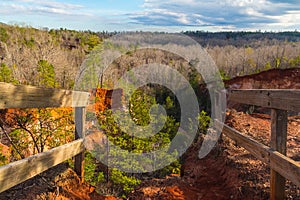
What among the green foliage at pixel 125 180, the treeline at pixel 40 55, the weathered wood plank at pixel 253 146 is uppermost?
the treeline at pixel 40 55

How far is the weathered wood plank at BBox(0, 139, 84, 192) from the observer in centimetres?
262

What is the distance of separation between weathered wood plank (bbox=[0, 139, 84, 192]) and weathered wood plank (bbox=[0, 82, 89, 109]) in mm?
524

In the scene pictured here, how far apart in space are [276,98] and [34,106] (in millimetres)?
2442

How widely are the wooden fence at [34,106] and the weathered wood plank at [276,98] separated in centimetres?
234

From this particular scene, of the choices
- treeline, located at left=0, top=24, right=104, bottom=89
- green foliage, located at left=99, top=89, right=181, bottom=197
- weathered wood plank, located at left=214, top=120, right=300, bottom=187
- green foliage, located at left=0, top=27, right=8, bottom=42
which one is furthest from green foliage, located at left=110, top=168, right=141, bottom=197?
green foliage, located at left=0, top=27, right=8, bottom=42

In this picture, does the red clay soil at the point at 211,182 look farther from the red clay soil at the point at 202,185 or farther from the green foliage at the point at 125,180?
the green foliage at the point at 125,180

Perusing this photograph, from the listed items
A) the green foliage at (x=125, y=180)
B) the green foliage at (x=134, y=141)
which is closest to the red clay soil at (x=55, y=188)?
the green foliage at (x=125, y=180)

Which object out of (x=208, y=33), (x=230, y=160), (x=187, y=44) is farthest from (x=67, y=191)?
(x=208, y=33)

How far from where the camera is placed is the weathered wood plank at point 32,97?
2.52 m

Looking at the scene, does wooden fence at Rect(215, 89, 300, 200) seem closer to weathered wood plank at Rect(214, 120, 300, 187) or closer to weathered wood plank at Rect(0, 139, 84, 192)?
weathered wood plank at Rect(214, 120, 300, 187)

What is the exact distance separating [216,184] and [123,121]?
3.38m

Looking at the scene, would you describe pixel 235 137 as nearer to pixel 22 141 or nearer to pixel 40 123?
pixel 40 123

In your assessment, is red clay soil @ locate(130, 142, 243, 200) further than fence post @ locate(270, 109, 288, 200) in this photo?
Yes

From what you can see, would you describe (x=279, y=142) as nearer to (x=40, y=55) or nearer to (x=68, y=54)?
(x=40, y=55)
